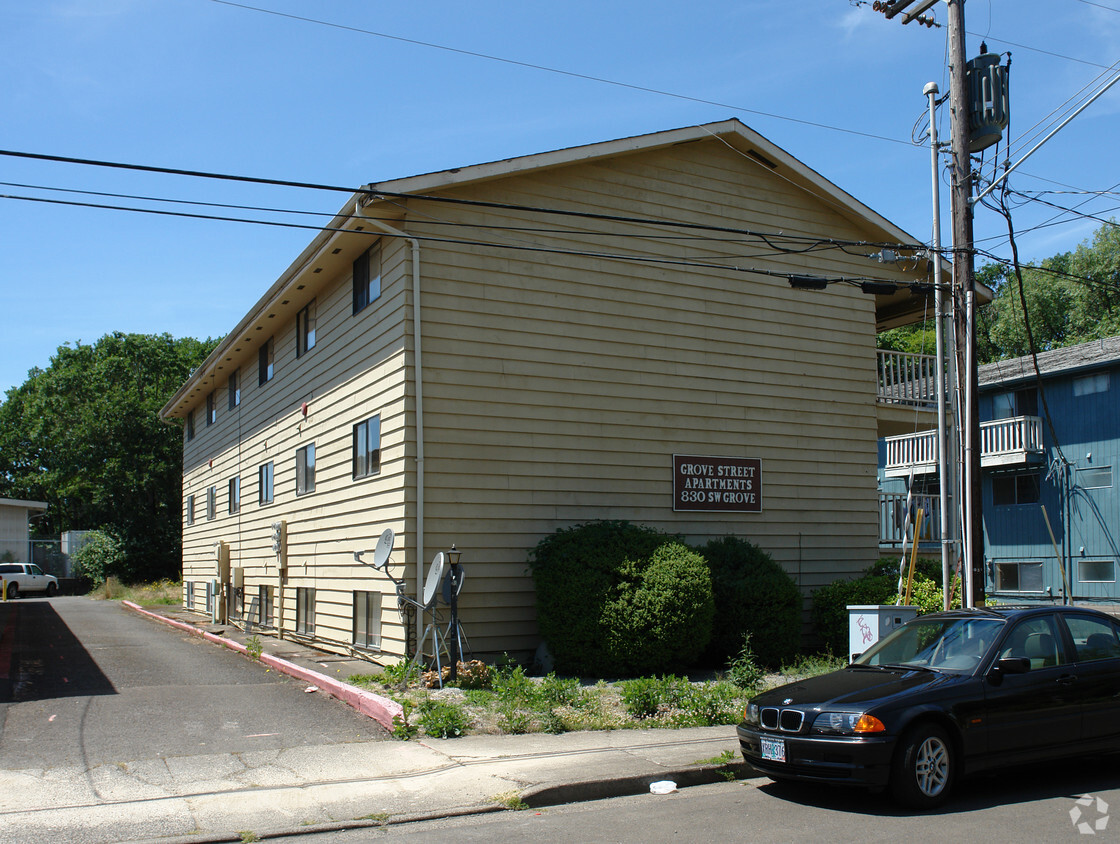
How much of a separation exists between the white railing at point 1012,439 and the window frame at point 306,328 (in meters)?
19.8

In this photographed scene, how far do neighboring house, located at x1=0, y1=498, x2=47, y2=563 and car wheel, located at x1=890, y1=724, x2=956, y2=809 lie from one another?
164ft

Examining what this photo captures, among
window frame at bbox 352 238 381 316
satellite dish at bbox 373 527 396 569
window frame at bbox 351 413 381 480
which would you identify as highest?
window frame at bbox 352 238 381 316

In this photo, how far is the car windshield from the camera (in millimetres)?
7695

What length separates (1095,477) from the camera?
2686cm

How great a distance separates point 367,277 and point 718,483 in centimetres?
667

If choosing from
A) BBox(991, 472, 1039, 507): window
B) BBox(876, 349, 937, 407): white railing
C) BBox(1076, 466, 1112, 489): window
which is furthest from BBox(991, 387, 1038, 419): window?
BBox(876, 349, 937, 407): white railing

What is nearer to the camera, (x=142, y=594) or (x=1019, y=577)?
(x=1019, y=577)

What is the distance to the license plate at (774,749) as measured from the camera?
23.7ft

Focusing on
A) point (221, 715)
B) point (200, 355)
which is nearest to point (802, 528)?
point (221, 715)

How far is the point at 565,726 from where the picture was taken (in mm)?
9789

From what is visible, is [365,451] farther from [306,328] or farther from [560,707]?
[560,707]

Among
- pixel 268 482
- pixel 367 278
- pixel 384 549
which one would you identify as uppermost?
pixel 367 278

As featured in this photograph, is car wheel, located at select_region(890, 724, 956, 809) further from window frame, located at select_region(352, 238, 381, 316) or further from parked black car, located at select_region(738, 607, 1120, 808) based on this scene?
window frame, located at select_region(352, 238, 381, 316)

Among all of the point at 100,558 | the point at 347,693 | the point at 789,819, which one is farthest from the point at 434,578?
the point at 100,558
